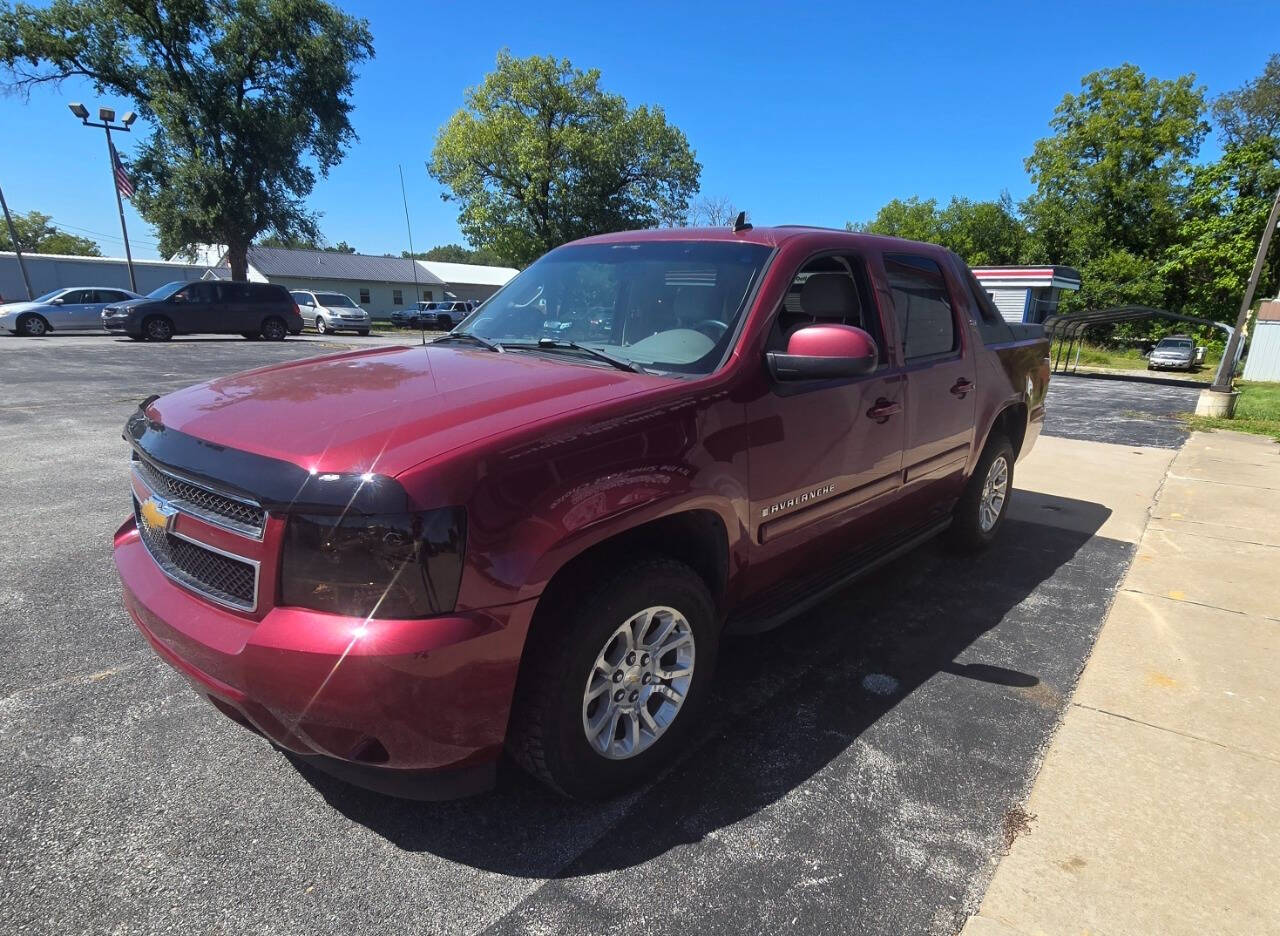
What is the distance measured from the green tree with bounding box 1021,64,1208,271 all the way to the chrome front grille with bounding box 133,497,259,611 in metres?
46.0

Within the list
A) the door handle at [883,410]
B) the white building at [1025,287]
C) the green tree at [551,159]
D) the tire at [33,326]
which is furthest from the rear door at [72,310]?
the white building at [1025,287]

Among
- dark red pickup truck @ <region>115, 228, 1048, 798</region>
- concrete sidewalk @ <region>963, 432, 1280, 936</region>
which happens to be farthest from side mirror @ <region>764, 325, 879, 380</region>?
concrete sidewalk @ <region>963, 432, 1280, 936</region>

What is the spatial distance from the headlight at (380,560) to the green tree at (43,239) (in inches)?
3696

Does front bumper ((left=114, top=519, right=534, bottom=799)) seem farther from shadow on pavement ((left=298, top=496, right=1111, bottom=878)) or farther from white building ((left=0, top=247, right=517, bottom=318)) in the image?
white building ((left=0, top=247, right=517, bottom=318))

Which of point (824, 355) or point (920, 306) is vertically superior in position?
point (920, 306)

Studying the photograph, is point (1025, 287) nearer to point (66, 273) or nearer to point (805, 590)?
point (805, 590)

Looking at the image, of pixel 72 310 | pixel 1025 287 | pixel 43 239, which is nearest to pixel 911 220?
pixel 1025 287

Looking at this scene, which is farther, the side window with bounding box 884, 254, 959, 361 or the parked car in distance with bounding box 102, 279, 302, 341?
the parked car in distance with bounding box 102, 279, 302, 341

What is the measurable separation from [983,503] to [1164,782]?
7.81 feet

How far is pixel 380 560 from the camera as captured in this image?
5.95ft

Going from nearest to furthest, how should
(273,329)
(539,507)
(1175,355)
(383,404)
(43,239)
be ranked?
(539,507) → (383,404) → (273,329) → (1175,355) → (43,239)

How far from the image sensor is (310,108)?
110ft

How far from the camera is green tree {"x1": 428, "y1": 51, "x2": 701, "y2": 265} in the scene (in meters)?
36.4

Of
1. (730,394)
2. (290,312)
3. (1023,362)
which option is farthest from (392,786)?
(290,312)
